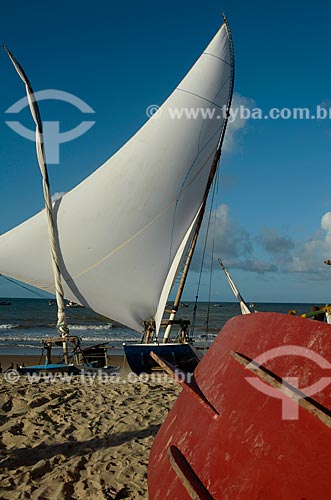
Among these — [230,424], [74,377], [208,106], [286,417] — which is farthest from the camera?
[208,106]

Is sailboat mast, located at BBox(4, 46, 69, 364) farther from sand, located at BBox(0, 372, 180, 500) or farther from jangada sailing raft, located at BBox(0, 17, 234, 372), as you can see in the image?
sand, located at BBox(0, 372, 180, 500)

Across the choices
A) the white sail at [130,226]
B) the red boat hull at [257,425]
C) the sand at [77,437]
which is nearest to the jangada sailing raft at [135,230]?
the white sail at [130,226]

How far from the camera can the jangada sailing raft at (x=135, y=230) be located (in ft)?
40.9

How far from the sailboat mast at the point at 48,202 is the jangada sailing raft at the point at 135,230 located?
141 millimetres

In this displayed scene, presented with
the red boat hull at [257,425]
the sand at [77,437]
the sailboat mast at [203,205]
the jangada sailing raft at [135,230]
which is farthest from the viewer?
the sailboat mast at [203,205]

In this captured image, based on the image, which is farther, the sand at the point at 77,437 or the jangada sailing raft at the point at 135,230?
the jangada sailing raft at the point at 135,230

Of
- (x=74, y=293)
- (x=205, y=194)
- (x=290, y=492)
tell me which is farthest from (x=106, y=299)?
(x=290, y=492)

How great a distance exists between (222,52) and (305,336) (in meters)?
14.7

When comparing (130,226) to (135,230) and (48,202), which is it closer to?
(135,230)

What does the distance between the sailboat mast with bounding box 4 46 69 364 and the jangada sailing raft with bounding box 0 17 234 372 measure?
0.14 m

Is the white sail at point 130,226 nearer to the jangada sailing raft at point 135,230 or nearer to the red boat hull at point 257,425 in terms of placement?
the jangada sailing raft at point 135,230

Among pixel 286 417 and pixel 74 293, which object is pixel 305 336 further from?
pixel 74 293

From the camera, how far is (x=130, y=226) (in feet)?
41.0

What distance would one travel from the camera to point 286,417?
→ 87.6 inches
